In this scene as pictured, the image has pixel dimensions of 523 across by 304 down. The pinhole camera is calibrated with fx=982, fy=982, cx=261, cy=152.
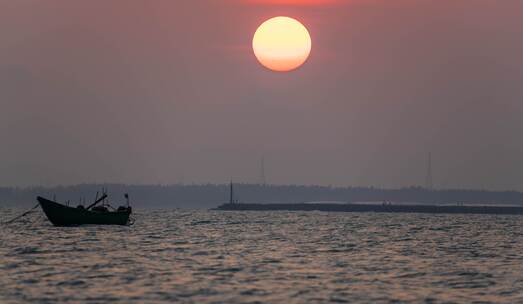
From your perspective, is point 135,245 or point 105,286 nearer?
point 105,286

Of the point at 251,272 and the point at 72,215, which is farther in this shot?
the point at 72,215

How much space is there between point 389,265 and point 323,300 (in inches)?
968

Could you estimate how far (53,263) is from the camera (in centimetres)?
7456

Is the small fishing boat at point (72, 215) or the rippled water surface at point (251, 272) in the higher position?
the small fishing boat at point (72, 215)

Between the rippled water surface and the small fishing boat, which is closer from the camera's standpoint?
the rippled water surface

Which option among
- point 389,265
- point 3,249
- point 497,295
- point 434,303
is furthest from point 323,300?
point 3,249

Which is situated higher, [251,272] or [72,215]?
[72,215]

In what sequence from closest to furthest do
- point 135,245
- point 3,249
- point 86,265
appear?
point 86,265 → point 3,249 → point 135,245

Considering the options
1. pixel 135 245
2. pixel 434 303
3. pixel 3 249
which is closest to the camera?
pixel 434 303

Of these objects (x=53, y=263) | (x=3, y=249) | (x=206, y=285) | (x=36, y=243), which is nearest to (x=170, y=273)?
(x=206, y=285)

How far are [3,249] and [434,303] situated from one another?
171 ft

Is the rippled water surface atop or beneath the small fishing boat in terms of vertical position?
beneath

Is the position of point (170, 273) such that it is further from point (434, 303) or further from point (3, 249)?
point (3, 249)

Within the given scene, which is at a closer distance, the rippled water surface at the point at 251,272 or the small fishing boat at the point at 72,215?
the rippled water surface at the point at 251,272
